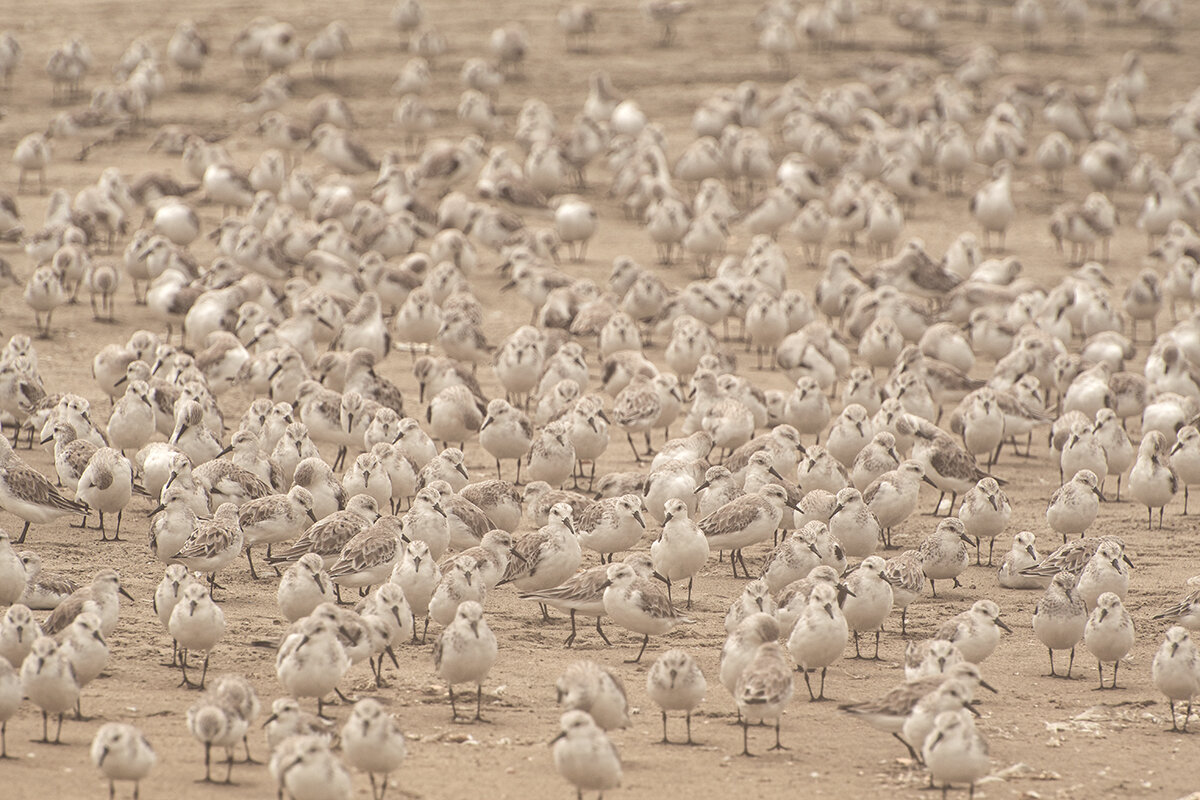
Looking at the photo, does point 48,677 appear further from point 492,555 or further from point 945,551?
point 945,551

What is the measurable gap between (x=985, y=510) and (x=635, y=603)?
3906mm

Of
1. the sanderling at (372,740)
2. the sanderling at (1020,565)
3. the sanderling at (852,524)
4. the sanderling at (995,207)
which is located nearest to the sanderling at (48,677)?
the sanderling at (372,740)

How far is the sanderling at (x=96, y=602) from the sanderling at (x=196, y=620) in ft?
1.40

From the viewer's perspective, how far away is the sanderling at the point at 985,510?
46.3ft

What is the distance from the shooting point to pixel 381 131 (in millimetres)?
30359

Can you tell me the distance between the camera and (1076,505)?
1429 centimetres

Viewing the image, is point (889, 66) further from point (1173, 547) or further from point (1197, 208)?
point (1173, 547)

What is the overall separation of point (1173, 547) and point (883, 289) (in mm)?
6991

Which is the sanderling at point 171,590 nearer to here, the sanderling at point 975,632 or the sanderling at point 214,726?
the sanderling at point 214,726

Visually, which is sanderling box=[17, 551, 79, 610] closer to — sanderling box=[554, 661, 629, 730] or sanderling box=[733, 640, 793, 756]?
sanderling box=[554, 661, 629, 730]

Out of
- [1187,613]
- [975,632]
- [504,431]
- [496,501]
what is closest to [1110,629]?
[975,632]

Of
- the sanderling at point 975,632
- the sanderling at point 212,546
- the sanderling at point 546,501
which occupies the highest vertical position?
the sanderling at point 546,501

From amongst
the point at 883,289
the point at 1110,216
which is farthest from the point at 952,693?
the point at 1110,216

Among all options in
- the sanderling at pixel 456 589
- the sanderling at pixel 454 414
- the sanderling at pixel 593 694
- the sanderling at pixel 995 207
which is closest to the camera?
the sanderling at pixel 593 694
